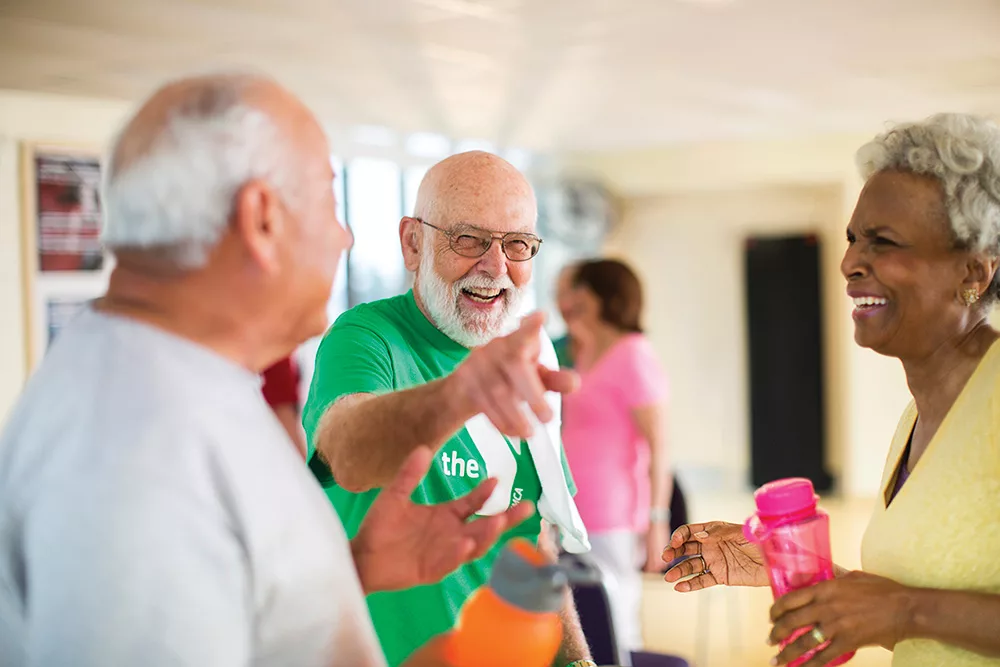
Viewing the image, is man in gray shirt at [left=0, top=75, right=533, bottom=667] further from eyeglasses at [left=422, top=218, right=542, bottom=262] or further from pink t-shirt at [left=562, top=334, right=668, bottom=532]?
pink t-shirt at [left=562, top=334, right=668, bottom=532]

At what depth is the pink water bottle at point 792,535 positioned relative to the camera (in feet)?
3.97

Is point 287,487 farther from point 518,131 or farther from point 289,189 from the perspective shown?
point 518,131

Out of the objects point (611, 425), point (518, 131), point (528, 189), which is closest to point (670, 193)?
point (518, 131)

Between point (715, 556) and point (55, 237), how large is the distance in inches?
191

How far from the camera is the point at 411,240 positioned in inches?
75.2

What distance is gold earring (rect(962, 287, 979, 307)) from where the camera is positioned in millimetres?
1423

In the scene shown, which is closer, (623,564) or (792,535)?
(792,535)

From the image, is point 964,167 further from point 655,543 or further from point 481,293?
point 655,543

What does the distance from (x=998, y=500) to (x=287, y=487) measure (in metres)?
0.99

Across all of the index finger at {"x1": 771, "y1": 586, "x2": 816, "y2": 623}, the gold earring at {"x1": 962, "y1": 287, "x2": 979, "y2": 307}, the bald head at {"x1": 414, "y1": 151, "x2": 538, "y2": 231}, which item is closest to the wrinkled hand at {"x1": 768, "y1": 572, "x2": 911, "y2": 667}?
the index finger at {"x1": 771, "y1": 586, "x2": 816, "y2": 623}

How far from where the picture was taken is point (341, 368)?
150 cm

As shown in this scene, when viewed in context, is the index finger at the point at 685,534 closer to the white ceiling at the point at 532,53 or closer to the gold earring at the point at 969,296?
the gold earring at the point at 969,296

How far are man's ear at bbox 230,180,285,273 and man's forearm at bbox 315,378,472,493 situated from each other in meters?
0.29

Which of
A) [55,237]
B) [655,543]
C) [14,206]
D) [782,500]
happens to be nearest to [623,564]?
[655,543]
